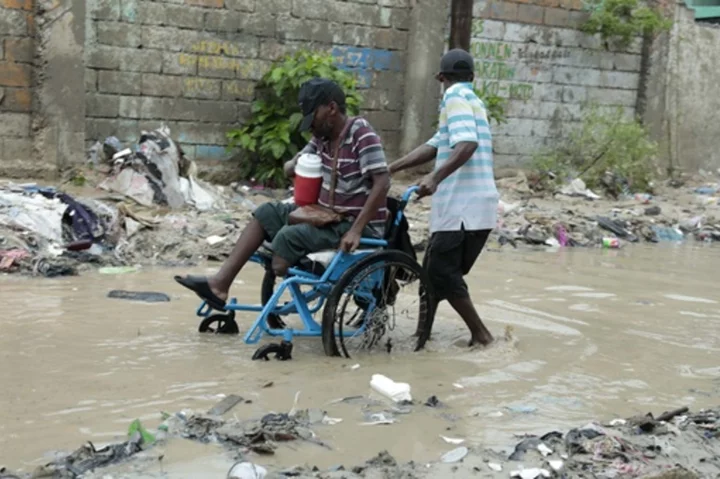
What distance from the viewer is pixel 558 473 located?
3.68 metres

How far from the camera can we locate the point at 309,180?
546 centimetres

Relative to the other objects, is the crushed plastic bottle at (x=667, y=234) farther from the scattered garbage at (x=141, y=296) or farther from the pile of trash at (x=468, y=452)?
the pile of trash at (x=468, y=452)

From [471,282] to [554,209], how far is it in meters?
4.14

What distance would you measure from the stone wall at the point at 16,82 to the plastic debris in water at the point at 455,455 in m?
7.52

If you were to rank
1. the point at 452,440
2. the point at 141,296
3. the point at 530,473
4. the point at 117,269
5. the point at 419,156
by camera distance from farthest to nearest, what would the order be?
the point at 117,269, the point at 141,296, the point at 419,156, the point at 452,440, the point at 530,473

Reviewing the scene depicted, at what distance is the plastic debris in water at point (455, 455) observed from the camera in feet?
12.5

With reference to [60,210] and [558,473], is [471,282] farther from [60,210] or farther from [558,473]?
[558,473]

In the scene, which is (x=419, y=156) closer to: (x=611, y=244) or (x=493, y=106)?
(x=611, y=244)

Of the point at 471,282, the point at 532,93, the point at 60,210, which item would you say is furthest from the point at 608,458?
the point at 532,93

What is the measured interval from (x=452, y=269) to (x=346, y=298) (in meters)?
0.69

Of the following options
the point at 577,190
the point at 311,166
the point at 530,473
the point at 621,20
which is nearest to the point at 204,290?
the point at 311,166

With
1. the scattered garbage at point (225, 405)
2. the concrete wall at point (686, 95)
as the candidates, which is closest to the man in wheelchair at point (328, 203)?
the scattered garbage at point (225, 405)

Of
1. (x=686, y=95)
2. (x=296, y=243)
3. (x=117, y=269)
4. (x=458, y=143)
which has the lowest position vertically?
(x=117, y=269)

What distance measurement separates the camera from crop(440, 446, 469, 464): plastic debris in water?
12.5 feet
